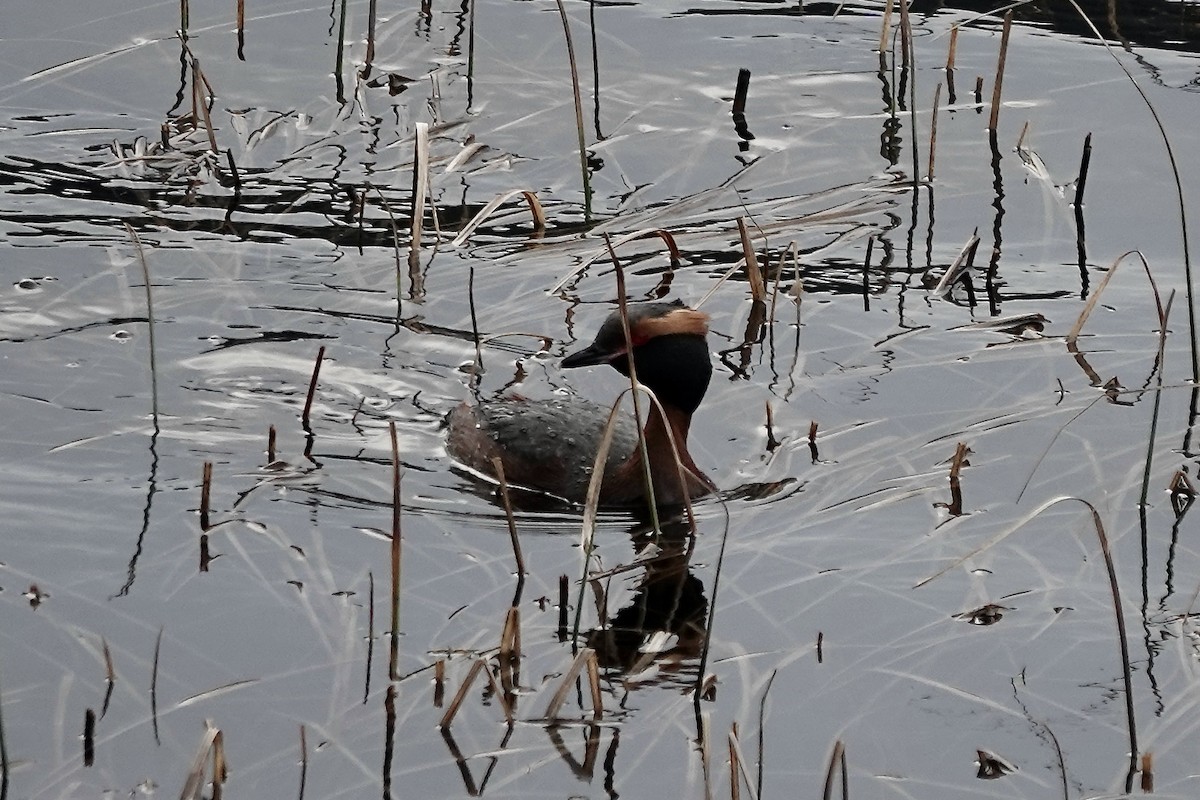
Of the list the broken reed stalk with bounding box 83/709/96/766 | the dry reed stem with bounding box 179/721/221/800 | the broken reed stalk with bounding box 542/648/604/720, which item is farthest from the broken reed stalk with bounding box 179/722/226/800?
the broken reed stalk with bounding box 542/648/604/720

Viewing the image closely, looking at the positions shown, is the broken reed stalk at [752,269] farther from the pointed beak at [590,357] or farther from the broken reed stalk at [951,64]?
the broken reed stalk at [951,64]

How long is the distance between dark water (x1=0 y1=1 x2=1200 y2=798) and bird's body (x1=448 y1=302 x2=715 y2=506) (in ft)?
0.77

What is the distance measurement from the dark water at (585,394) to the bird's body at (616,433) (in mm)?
236

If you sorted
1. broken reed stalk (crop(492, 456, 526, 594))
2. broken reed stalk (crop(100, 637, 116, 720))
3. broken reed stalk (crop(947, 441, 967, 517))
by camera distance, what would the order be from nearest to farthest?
broken reed stalk (crop(100, 637, 116, 720))
broken reed stalk (crop(492, 456, 526, 594))
broken reed stalk (crop(947, 441, 967, 517))

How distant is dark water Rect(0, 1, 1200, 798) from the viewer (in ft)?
17.9

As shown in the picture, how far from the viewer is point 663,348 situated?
299 inches

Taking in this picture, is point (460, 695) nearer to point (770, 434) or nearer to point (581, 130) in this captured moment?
point (770, 434)

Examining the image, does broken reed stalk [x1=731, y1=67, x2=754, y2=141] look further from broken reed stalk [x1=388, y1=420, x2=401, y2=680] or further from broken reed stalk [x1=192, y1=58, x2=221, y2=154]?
broken reed stalk [x1=388, y1=420, x2=401, y2=680]

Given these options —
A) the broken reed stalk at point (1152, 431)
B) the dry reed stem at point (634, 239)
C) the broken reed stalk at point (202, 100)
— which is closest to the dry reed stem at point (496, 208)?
the dry reed stem at point (634, 239)

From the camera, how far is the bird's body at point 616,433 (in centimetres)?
758

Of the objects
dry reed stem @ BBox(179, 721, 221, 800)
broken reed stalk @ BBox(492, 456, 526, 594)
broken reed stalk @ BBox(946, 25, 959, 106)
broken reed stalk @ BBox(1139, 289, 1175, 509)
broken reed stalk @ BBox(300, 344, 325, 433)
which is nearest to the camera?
dry reed stem @ BBox(179, 721, 221, 800)

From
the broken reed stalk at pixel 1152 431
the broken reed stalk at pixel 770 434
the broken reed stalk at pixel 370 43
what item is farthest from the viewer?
the broken reed stalk at pixel 370 43

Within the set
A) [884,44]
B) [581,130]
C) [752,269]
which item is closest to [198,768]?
[752,269]

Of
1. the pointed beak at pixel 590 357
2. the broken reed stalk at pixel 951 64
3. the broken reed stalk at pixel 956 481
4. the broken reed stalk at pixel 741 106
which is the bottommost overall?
the broken reed stalk at pixel 956 481
